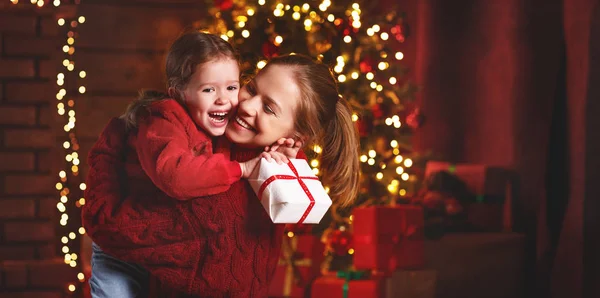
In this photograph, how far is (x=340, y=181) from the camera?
1.52 m

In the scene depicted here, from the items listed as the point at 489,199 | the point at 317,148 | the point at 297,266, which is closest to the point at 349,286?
the point at 297,266

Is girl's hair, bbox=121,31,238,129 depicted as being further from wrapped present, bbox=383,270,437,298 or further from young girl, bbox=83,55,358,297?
wrapped present, bbox=383,270,437,298

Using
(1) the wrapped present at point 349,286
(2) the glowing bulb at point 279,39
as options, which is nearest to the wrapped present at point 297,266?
(1) the wrapped present at point 349,286

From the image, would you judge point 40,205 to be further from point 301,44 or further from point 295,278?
point 301,44

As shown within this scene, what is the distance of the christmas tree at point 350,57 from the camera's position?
9.66 ft

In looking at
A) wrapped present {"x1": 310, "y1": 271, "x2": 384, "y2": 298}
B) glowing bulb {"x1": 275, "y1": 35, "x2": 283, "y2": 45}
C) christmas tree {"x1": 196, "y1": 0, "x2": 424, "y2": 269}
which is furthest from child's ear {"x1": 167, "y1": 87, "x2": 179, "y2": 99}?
wrapped present {"x1": 310, "y1": 271, "x2": 384, "y2": 298}

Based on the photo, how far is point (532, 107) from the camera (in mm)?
3328

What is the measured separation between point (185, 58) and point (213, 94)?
98 millimetres

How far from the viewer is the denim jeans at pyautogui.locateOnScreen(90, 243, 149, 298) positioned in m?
1.51

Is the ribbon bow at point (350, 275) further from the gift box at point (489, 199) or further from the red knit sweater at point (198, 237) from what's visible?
the red knit sweater at point (198, 237)

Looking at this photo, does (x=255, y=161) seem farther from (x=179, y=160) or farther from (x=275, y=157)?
(x=179, y=160)

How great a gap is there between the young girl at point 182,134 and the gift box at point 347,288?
1481 millimetres

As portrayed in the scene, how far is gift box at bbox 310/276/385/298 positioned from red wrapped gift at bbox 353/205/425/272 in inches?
4.2

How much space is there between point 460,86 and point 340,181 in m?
2.68
